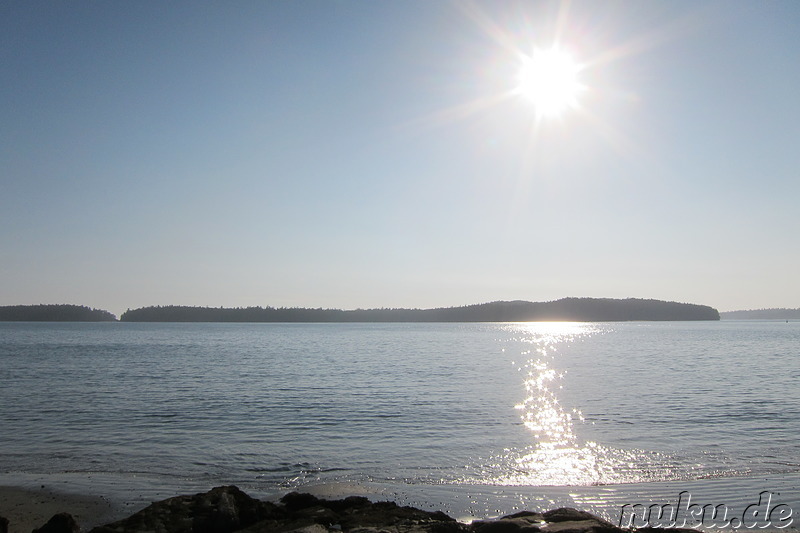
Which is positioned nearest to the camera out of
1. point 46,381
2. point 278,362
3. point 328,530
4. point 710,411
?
point 328,530

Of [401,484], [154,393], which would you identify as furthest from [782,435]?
[154,393]

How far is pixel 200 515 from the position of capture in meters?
9.88

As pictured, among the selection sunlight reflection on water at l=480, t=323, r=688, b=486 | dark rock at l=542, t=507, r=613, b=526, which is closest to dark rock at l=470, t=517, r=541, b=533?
dark rock at l=542, t=507, r=613, b=526

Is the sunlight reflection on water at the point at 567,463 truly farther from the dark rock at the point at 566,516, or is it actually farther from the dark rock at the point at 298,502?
the dark rock at the point at 298,502

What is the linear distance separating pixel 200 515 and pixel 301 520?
179cm

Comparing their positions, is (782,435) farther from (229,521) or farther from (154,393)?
(154,393)

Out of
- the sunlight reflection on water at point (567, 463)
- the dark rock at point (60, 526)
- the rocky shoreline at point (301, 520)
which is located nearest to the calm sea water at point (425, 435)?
the sunlight reflection on water at point (567, 463)

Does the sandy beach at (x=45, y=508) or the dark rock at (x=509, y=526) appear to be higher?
the dark rock at (x=509, y=526)

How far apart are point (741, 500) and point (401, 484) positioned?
7403 mm

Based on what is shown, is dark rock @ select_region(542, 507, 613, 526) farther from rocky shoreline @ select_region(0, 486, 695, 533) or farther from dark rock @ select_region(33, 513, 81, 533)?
dark rock @ select_region(33, 513, 81, 533)

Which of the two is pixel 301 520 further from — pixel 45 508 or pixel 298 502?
pixel 45 508

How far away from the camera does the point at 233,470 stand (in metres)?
15.0

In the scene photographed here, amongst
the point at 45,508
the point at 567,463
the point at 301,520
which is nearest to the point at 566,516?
the point at 301,520

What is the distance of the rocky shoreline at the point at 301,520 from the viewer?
9.15m
